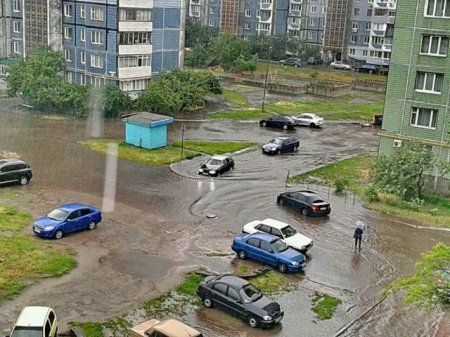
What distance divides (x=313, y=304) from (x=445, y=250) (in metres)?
7.14

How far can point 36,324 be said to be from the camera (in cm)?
1930

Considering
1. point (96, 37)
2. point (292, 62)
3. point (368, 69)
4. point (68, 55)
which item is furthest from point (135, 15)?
point (368, 69)

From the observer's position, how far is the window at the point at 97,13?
5994 cm

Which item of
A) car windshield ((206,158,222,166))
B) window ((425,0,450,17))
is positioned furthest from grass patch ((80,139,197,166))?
window ((425,0,450,17))

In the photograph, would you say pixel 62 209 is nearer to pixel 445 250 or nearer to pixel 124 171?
pixel 124 171

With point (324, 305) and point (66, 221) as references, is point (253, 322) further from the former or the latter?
point (66, 221)

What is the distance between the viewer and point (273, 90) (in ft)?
269

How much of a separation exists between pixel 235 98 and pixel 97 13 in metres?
20.2

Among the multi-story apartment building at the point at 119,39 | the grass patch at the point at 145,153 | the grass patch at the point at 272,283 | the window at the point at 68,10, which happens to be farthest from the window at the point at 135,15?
the grass patch at the point at 272,283

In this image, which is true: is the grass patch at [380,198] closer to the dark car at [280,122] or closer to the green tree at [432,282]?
the dark car at [280,122]

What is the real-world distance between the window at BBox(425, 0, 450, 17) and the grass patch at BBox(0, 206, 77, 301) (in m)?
27.3

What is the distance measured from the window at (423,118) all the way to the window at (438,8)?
20.0 ft

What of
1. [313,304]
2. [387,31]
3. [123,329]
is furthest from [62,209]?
[387,31]

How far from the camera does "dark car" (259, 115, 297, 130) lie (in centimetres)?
5916
